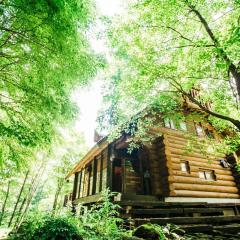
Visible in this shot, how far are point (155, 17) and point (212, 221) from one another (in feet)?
29.2

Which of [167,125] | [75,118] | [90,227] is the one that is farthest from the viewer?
[167,125]


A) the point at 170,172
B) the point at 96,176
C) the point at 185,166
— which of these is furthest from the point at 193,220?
the point at 96,176

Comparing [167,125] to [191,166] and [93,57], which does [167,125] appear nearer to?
[191,166]

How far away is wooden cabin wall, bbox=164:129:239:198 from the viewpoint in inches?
455

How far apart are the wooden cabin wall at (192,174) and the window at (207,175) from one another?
174mm

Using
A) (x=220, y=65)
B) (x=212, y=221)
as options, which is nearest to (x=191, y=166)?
(x=212, y=221)

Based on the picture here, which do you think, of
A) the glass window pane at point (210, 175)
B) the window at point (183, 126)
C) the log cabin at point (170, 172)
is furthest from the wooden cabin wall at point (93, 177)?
the glass window pane at point (210, 175)

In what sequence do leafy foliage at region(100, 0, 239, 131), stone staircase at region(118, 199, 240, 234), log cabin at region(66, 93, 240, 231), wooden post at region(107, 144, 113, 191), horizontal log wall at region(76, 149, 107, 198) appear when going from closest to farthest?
stone staircase at region(118, 199, 240, 234)
leafy foliage at region(100, 0, 239, 131)
log cabin at region(66, 93, 240, 231)
wooden post at region(107, 144, 113, 191)
horizontal log wall at region(76, 149, 107, 198)

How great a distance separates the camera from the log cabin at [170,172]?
34.9ft

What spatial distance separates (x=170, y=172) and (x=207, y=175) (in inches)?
175

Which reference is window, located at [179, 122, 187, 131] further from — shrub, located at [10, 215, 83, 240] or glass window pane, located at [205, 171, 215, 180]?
shrub, located at [10, 215, 83, 240]

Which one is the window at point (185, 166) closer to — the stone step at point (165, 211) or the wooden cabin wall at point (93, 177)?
the stone step at point (165, 211)

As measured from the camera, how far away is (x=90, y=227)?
5.46 meters

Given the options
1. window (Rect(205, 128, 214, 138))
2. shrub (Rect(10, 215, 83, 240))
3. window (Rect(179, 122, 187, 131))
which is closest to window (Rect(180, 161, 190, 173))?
window (Rect(179, 122, 187, 131))
